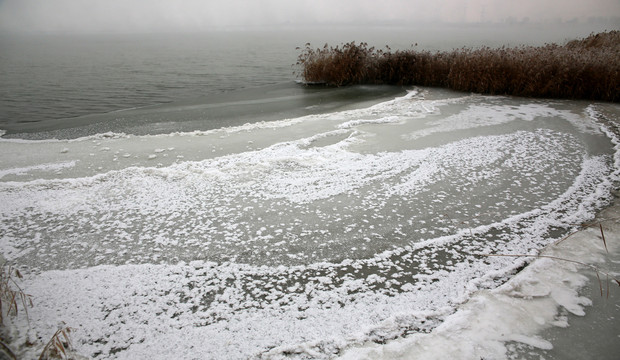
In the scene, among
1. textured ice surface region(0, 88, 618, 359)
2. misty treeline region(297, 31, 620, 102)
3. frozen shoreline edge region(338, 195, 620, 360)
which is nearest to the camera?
frozen shoreline edge region(338, 195, 620, 360)

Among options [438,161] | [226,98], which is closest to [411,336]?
[438,161]

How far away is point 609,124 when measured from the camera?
23.5ft

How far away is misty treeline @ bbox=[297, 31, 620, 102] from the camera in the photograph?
9.60m

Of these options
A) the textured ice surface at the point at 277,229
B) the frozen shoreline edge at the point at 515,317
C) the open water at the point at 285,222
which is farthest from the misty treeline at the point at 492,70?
the frozen shoreline edge at the point at 515,317

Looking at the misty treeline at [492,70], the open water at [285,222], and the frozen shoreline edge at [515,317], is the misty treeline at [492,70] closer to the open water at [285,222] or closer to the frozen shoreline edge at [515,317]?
the open water at [285,222]

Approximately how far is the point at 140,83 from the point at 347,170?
1330 cm

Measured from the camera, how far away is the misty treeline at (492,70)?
9.60m

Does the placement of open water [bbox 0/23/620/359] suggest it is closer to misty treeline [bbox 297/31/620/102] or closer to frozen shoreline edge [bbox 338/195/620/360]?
frozen shoreline edge [bbox 338/195/620/360]

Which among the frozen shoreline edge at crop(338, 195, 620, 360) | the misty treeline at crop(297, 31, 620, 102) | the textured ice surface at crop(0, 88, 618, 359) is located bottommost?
the frozen shoreline edge at crop(338, 195, 620, 360)

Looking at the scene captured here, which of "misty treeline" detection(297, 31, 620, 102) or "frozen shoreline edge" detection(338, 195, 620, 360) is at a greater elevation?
"misty treeline" detection(297, 31, 620, 102)

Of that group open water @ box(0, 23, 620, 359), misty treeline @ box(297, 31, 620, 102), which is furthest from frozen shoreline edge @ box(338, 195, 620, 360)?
misty treeline @ box(297, 31, 620, 102)

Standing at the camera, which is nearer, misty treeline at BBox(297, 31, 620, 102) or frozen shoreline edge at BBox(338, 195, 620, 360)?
frozen shoreline edge at BBox(338, 195, 620, 360)

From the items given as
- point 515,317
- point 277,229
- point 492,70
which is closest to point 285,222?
point 277,229

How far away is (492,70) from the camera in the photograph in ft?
34.8
